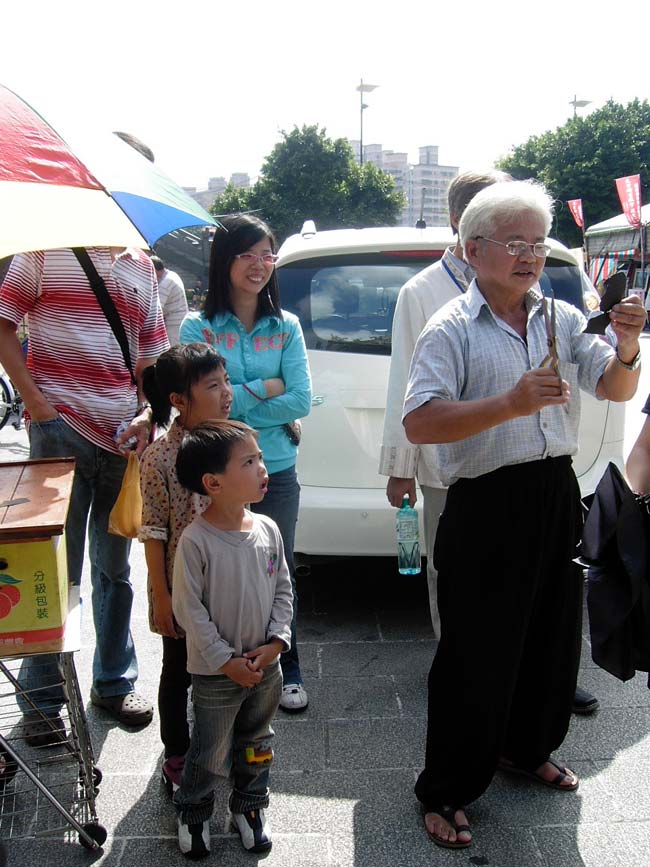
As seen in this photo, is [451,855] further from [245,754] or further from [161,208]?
[161,208]

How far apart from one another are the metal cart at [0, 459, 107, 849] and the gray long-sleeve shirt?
1.08 feet

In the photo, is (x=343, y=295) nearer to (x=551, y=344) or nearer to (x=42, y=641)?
(x=551, y=344)

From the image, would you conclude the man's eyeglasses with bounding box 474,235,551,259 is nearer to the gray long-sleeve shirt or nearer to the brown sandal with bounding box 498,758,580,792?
the gray long-sleeve shirt

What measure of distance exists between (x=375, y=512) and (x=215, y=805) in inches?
58.0

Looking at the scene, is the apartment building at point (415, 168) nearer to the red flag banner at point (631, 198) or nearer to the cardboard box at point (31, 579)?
the red flag banner at point (631, 198)

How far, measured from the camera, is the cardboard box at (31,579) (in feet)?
7.00

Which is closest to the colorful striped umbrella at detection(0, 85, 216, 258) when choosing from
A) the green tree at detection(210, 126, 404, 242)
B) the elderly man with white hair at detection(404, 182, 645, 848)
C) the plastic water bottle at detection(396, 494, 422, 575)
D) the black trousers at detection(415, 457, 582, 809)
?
the elderly man with white hair at detection(404, 182, 645, 848)

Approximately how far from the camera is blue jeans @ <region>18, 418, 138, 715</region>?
300 centimetres

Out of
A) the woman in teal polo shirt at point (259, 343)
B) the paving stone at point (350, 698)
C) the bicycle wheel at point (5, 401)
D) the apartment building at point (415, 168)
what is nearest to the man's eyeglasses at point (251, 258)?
the woman in teal polo shirt at point (259, 343)

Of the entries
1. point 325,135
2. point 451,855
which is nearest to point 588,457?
point 451,855

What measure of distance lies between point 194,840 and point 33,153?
1.90 meters

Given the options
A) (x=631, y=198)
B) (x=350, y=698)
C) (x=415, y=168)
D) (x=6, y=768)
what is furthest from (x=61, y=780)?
(x=415, y=168)

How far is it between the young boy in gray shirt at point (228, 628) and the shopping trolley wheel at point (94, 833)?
0.23m

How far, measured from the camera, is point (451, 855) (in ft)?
7.84
